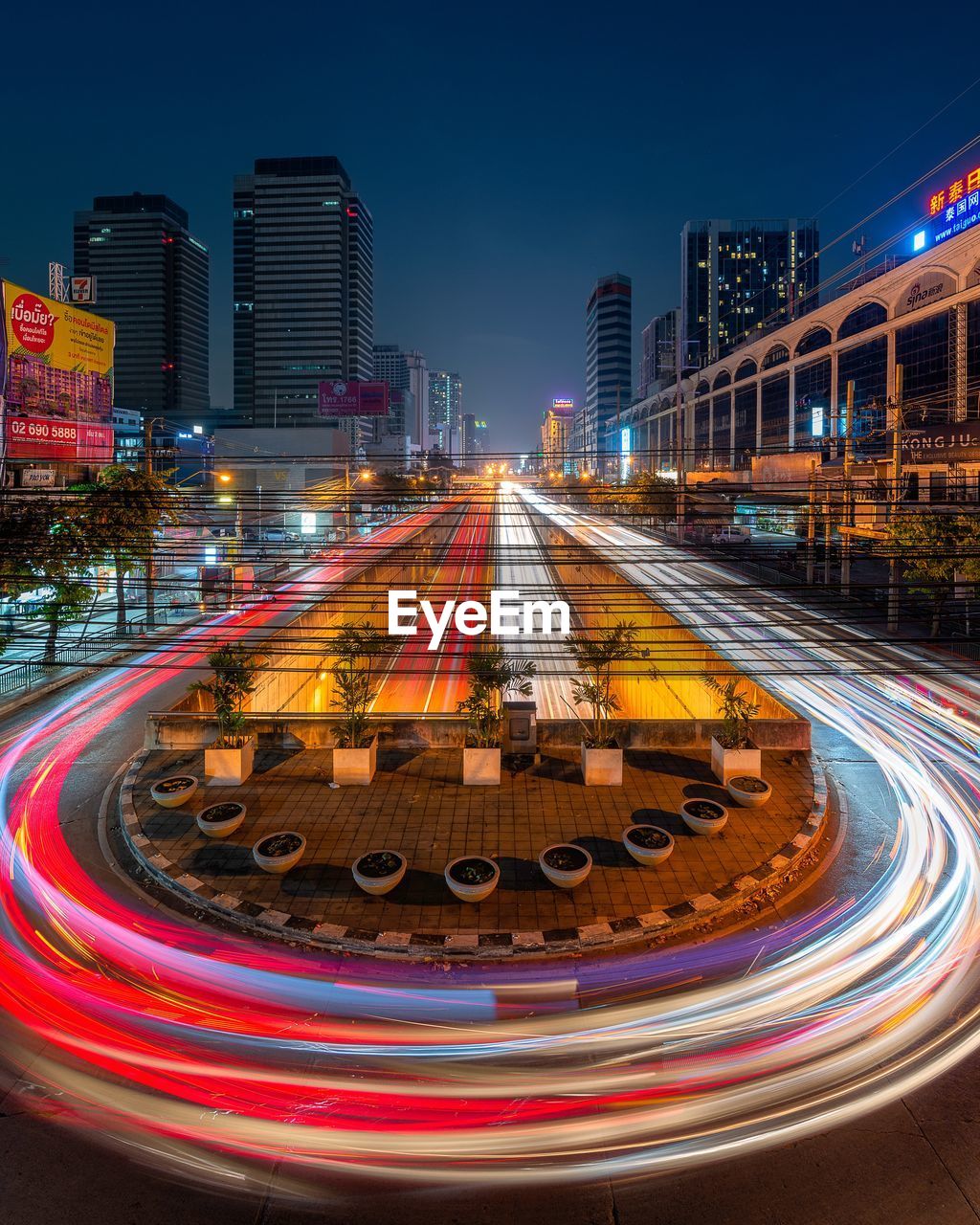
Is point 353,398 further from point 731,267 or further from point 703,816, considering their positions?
point 731,267

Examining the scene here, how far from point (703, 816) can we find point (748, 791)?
1549mm

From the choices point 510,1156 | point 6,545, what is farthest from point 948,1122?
point 6,545

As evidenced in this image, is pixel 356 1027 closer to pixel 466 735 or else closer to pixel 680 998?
pixel 680 998

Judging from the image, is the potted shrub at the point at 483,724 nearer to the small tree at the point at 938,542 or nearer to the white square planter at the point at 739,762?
the white square planter at the point at 739,762

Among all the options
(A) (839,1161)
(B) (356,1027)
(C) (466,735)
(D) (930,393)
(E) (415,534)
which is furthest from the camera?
(E) (415,534)

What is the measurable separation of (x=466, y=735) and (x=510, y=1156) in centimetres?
931

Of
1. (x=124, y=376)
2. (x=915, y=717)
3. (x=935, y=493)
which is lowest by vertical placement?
(x=915, y=717)

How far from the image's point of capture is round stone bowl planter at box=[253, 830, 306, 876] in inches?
429

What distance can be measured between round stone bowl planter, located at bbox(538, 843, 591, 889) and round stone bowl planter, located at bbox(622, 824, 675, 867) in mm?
719

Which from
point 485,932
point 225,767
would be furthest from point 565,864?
point 225,767

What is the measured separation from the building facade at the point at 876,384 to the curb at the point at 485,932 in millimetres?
13209

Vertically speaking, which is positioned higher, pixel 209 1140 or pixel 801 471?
pixel 801 471

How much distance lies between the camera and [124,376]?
17312 cm

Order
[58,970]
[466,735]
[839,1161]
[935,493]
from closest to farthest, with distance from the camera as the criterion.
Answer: [839,1161], [58,970], [466,735], [935,493]
